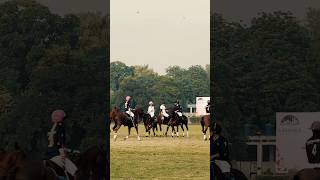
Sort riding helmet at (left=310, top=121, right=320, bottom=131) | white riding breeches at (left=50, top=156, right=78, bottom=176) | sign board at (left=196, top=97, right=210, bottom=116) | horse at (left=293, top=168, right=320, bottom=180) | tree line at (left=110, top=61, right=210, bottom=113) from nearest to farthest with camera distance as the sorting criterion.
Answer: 1. horse at (left=293, top=168, right=320, bottom=180)
2. white riding breeches at (left=50, top=156, right=78, bottom=176)
3. riding helmet at (left=310, top=121, right=320, bottom=131)
4. sign board at (left=196, top=97, right=210, bottom=116)
5. tree line at (left=110, top=61, right=210, bottom=113)

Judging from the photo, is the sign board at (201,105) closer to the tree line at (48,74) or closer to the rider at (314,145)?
the tree line at (48,74)

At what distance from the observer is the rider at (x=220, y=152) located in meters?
13.7

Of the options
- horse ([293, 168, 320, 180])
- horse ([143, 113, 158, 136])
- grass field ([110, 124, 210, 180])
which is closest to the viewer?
horse ([293, 168, 320, 180])

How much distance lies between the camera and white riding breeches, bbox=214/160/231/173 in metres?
13.7

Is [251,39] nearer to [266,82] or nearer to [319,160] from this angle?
[266,82]

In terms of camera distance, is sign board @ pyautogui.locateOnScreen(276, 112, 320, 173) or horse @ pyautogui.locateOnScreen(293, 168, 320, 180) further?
sign board @ pyautogui.locateOnScreen(276, 112, 320, 173)

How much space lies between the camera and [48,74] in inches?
580

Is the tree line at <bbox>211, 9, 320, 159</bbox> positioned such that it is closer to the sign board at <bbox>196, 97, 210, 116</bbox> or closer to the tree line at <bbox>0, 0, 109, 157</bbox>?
the tree line at <bbox>0, 0, 109, 157</bbox>

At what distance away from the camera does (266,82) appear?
14.9 m

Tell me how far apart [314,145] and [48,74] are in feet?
18.1

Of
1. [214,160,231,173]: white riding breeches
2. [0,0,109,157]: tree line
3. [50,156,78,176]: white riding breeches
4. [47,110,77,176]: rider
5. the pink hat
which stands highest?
[0,0,109,157]: tree line

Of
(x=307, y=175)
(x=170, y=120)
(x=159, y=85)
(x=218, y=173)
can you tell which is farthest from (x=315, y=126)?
(x=159, y=85)

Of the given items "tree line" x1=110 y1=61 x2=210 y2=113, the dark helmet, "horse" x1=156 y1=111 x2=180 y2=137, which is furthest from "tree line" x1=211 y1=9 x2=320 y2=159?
"tree line" x1=110 y1=61 x2=210 y2=113

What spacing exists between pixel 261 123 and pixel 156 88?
118 ft
